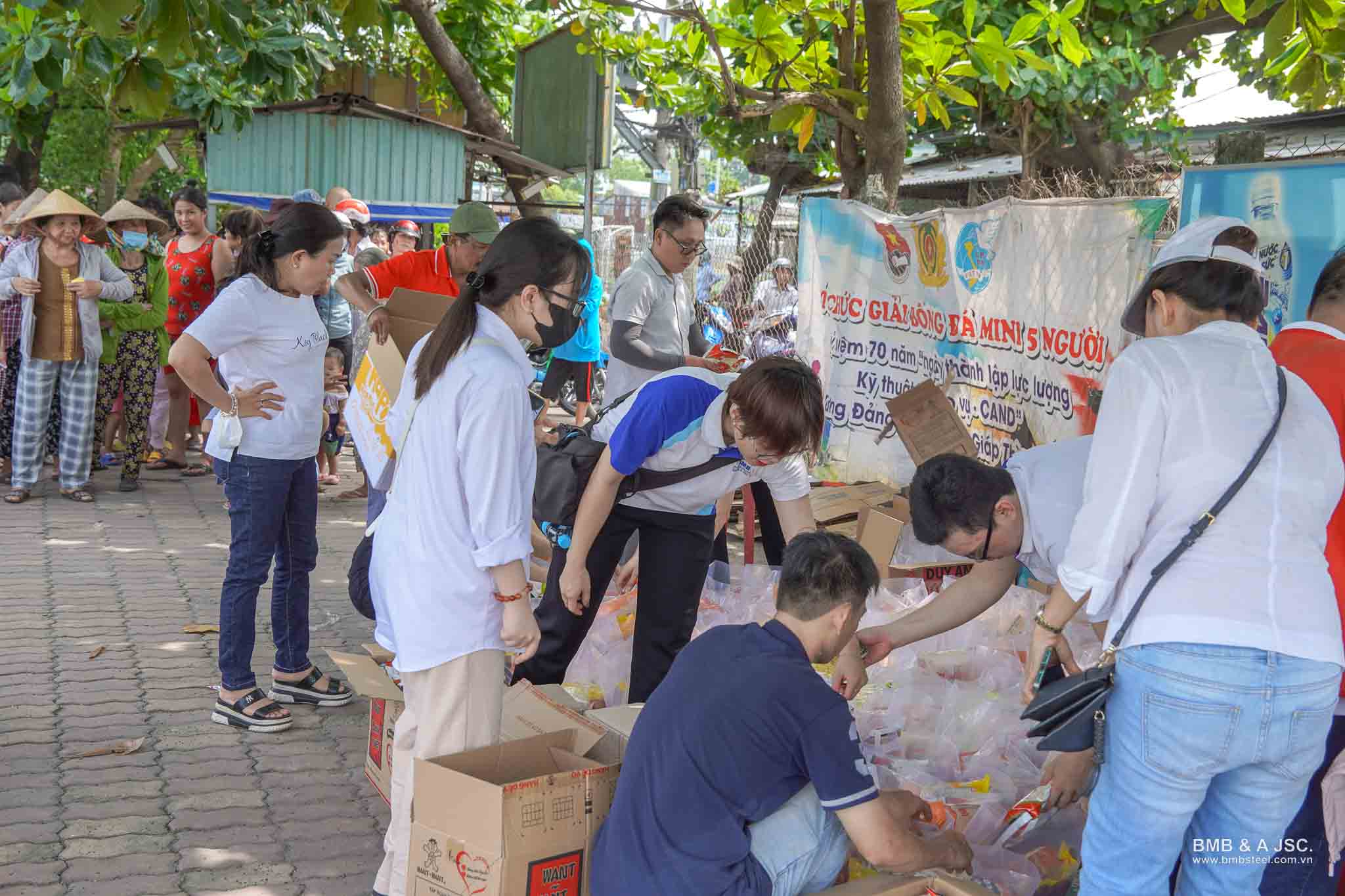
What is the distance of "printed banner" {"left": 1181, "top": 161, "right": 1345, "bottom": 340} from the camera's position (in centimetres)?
389

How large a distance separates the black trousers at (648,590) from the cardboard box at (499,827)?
979mm

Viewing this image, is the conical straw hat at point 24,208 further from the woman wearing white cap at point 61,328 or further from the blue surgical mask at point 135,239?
the blue surgical mask at point 135,239

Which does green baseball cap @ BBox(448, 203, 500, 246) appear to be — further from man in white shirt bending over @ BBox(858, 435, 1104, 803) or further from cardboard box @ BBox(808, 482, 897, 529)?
man in white shirt bending over @ BBox(858, 435, 1104, 803)

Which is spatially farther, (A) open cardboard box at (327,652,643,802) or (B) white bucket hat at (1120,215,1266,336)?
(A) open cardboard box at (327,652,643,802)

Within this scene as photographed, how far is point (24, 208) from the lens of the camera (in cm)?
779

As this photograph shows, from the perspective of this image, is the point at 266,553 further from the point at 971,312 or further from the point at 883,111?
the point at 883,111

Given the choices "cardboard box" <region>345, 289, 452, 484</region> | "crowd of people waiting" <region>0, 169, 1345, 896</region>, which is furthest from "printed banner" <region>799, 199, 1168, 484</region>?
"cardboard box" <region>345, 289, 452, 484</region>

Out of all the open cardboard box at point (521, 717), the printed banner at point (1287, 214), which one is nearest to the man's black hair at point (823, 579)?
the open cardboard box at point (521, 717)

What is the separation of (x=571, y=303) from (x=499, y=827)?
1.19 metres

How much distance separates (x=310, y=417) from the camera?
4.22 meters

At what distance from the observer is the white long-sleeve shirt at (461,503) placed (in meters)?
2.64

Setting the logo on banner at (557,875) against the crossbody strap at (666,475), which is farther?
the crossbody strap at (666,475)

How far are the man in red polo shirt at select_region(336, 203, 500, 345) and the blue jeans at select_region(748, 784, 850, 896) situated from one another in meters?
2.31

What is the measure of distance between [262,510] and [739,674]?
7.48 feet
